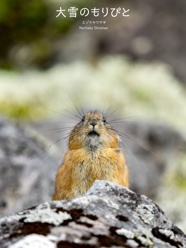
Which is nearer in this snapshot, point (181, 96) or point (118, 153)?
point (118, 153)

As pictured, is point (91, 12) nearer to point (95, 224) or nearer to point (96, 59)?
point (96, 59)

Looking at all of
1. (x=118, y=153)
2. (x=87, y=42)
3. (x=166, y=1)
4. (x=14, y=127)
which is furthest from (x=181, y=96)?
(x=118, y=153)

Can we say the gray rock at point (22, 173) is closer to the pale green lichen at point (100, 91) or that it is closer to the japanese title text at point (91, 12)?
the pale green lichen at point (100, 91)

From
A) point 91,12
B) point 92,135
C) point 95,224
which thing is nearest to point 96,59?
point 91,12

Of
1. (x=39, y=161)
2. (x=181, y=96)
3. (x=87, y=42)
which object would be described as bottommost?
(x=39, y=161)

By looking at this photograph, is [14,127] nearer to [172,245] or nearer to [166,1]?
[172,245]

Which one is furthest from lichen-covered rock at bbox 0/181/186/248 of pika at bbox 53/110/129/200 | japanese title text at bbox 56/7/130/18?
japanese title text at bbox 56/7/130/18
